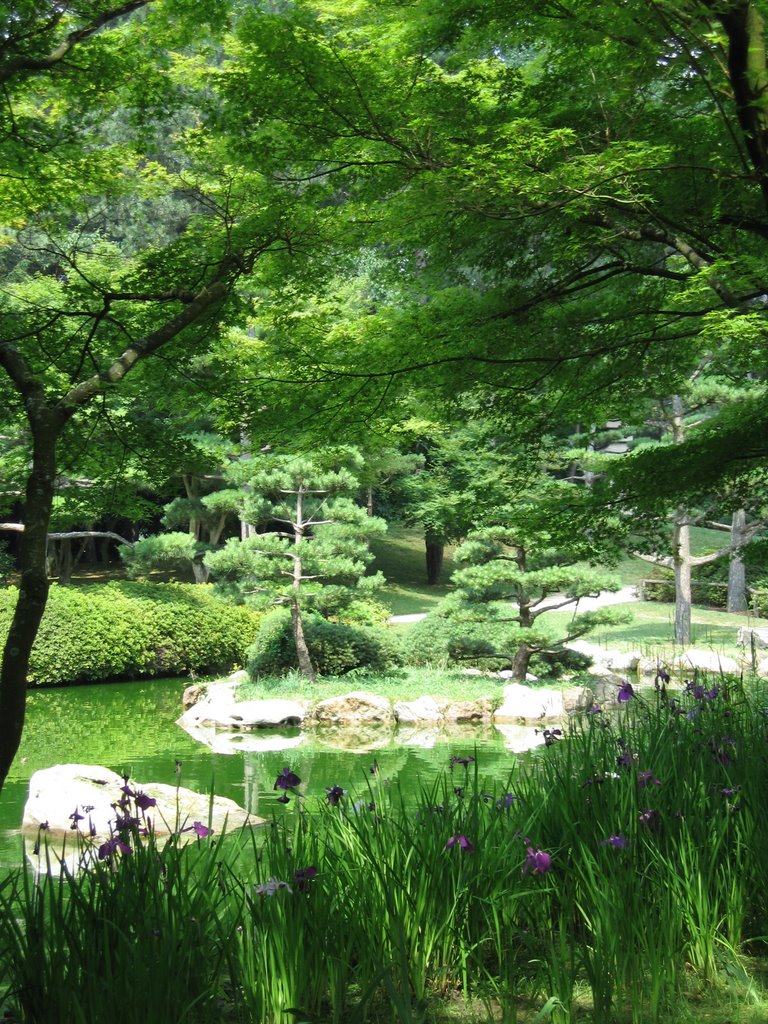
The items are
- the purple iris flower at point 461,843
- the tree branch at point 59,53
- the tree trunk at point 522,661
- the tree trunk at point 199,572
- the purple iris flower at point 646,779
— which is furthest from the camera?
the tree trunk at point 199,572

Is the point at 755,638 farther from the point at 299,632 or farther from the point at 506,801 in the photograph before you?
the point at 506,801

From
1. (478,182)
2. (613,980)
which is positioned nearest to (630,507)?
(478,182)

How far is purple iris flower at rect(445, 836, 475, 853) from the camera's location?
2.49 m

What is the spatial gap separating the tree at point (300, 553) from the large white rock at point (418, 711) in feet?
5.96

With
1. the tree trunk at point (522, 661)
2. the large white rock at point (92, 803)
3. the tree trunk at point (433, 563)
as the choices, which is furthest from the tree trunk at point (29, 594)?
the tree trunk at point (433, 563)

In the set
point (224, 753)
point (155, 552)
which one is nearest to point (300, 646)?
point (224, 753)

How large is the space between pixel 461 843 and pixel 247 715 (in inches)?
350

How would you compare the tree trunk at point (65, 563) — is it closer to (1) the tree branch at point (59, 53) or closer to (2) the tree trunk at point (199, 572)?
(2) the tree trunk at point (199, 572)

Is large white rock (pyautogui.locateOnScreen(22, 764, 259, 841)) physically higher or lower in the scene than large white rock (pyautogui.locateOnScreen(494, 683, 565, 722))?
higher

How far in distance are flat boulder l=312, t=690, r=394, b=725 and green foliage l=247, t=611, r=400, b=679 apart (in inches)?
76.3

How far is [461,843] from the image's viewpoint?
2.47m

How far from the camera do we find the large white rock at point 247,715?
1100cm

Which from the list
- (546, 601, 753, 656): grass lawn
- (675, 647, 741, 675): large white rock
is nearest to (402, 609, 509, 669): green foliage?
(675, 647, 741, 675): large white rock

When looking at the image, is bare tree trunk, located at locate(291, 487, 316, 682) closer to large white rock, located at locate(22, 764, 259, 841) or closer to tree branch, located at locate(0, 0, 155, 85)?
large white rock, located at locate(22, 764, 259, 841)
